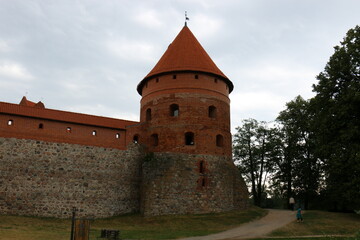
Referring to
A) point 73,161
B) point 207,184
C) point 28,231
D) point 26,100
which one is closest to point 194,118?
point 207,184

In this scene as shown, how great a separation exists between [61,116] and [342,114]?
1389 centimetres

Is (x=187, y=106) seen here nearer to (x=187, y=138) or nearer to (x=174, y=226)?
(x=187, y=138)

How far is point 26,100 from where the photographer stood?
80.4 ft

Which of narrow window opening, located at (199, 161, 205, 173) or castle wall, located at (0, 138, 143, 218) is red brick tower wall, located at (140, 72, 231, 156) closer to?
narrow window opening, located at (199, 161, 205, 173)

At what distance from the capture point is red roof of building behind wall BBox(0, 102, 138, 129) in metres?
17.2


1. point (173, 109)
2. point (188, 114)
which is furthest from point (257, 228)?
point (173, 109)

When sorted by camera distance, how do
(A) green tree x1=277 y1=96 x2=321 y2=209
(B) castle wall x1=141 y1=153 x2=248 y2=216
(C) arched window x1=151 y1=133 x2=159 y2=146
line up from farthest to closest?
(A) green tree x1=277 y1=96 x2=321 y2=209, (C) arched window x1=151 y1=133 x2=159 y2=146, (B) castle wall x1=141 y1=153 x2=248 y2=216

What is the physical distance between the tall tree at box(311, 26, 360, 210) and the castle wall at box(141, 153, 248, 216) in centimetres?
Result: 537

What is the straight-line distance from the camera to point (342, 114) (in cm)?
1551

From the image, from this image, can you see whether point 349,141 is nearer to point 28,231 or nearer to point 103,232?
point 103,232

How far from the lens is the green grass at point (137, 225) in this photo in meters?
13.2

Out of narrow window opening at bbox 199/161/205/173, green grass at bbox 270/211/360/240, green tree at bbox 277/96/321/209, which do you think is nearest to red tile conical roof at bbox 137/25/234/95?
narrow window opening at bbox 199/161/205/173

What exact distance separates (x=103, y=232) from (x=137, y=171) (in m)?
7.09

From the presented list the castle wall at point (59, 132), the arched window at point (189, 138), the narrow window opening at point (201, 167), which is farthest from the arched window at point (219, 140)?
the castle wall at point (59, 132)
